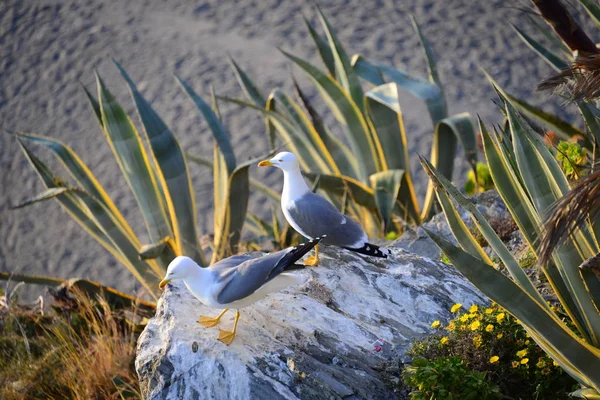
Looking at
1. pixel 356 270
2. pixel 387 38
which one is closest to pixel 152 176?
pixel 356 270

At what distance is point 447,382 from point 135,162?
282 centimetres

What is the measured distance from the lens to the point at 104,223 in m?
4.67

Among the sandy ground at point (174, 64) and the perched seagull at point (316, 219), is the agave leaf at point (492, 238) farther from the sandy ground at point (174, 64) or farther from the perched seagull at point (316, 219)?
the sandy ground at point (174, 64)

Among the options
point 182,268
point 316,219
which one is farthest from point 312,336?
point 316,219

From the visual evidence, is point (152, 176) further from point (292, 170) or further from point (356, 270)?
point (356, 270)

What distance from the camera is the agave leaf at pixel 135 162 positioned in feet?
15.0

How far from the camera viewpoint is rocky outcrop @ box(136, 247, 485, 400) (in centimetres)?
258

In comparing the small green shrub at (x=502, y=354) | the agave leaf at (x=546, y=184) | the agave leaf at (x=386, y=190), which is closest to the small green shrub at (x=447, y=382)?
the small green shrub at (x=502, y=354)

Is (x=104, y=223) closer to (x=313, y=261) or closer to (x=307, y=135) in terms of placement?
(x=307, y=135)

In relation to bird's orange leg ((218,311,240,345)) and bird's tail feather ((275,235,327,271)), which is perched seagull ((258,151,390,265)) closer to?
bird's tail feather ((275,235,327,271))

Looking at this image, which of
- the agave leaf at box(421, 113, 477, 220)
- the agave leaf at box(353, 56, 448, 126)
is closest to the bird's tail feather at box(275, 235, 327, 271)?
the agave leaf at box(421, 113, 477, 220)

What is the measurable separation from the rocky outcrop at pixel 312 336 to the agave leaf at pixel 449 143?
159 centimetres

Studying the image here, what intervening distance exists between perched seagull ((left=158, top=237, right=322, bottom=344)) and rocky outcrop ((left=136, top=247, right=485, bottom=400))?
0.47 feet

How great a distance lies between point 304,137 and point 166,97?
3.71 metres
